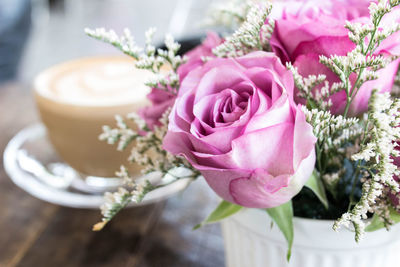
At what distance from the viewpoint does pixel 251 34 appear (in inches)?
12.2

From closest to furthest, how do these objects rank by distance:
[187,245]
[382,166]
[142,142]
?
[382,166] < [142,142] < [187,245]

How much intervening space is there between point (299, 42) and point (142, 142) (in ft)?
0.51

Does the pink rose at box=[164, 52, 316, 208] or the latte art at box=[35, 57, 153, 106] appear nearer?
the pink rose at box=[164, 52, 316, 208]

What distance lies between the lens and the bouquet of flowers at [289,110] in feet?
0.89

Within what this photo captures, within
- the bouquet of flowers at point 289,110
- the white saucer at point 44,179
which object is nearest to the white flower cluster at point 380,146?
the bouquet of flowers at point 289,110

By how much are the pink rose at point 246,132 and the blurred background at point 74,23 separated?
5.46 feet

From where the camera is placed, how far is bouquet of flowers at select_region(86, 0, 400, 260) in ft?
0.89

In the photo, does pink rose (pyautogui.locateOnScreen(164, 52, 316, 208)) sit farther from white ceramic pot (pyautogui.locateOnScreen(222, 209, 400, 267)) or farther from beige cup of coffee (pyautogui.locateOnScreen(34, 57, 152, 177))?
beige cup of coffee (pyautogui.locateOnScreen(34, 57, 152, 177))

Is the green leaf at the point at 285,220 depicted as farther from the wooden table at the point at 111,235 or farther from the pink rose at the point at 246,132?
the wooden table at the point at 111,235

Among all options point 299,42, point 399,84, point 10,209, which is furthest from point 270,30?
point 10,209

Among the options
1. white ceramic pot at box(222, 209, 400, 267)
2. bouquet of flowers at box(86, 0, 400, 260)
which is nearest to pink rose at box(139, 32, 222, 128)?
bouquet of flowers at box(86, 0, 400, 260)

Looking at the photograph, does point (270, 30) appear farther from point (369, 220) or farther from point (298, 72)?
point (369, 220)

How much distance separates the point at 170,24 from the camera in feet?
9.87

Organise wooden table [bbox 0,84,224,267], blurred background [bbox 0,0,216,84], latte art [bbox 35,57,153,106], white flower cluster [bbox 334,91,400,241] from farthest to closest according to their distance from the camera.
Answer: blurred background [bbox 0,0,216,84], latte art [bbox 35,57,153,106], wooden table [bbox 0,84,224,267], white flower cluster [bbox 334,91,400,241]
